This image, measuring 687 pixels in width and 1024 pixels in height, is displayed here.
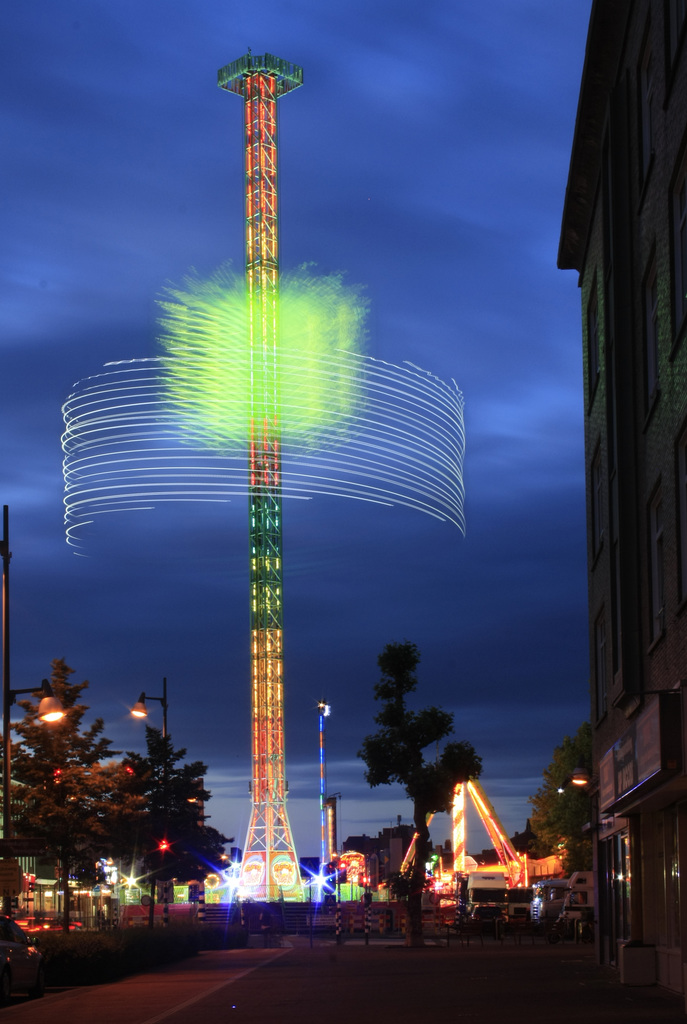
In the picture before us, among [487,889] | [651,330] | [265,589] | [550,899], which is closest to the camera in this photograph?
[651,330]

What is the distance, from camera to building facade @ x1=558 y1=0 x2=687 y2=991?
71.9ft

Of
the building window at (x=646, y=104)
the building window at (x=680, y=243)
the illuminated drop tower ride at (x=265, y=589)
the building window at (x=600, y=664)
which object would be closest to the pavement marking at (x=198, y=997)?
the building window at (x=600, y=664)

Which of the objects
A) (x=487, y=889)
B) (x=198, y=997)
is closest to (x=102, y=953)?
(x=198, y=997)

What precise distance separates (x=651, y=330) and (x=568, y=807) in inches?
2598

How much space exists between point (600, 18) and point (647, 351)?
749 cm

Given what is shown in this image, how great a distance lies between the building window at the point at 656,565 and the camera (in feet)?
82.7

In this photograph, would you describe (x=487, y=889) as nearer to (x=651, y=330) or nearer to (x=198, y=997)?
(x=198, y=997)

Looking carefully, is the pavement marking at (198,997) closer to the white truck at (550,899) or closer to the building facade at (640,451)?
the building facade at (640,451)

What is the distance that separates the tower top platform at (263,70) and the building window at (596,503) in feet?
231

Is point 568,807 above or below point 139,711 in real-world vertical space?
below

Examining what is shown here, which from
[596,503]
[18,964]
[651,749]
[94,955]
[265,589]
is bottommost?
[94,955]

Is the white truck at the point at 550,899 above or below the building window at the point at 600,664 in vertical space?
below

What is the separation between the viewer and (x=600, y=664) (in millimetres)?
37656

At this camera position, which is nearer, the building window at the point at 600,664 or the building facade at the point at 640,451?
the building facade at the point at 640,451
